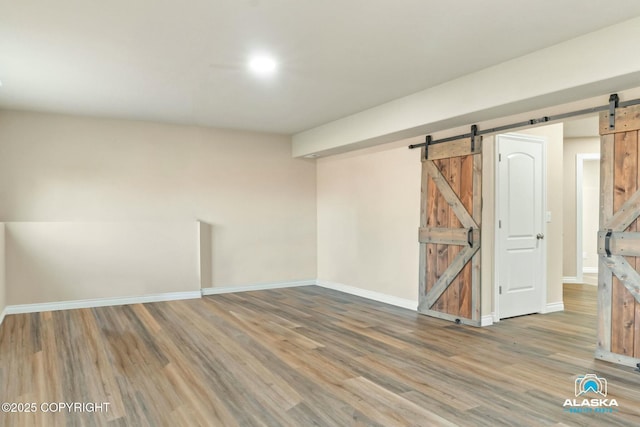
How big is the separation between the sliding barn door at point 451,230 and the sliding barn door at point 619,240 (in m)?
1.31

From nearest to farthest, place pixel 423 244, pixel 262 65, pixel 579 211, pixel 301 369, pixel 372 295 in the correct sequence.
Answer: pixel 301 369
pixel 262 65
pixel 423 244
pixel 372 295
pixel 579 211

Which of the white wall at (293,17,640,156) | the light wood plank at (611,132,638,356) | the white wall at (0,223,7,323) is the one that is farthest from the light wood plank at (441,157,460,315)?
→ the white wall at (0,223,7,323)

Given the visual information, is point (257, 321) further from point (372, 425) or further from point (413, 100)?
point (413, 100)

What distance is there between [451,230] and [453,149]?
94 centimetres

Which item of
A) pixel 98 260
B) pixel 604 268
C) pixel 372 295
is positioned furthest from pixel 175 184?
pixel 604 268

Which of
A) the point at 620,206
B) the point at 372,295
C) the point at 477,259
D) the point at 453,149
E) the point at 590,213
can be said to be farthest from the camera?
the point at 590,213

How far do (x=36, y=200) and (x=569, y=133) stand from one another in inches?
329

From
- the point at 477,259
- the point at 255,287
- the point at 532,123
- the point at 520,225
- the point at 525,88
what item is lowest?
the point at 255,287

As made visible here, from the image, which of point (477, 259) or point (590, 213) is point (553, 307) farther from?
point (590, 213)

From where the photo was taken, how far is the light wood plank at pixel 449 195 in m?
4.90

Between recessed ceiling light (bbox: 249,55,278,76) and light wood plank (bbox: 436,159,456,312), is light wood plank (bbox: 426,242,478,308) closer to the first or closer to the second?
light wood plank (bbox: 436,159,456,312)

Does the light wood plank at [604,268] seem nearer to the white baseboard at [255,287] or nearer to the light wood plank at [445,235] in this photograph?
the light wood plank at [445,235]
